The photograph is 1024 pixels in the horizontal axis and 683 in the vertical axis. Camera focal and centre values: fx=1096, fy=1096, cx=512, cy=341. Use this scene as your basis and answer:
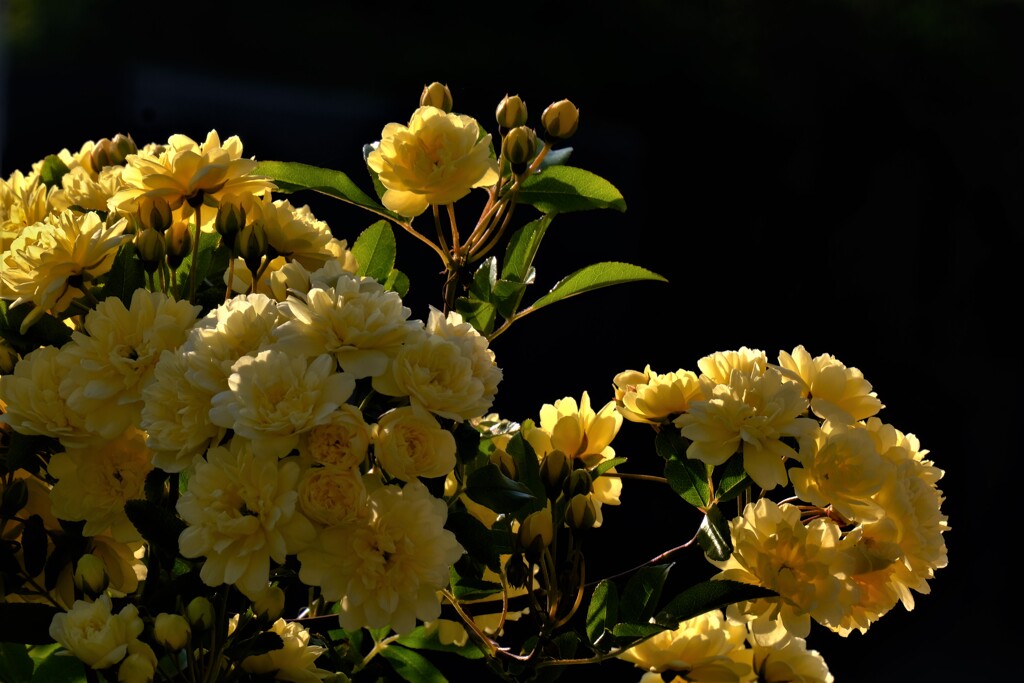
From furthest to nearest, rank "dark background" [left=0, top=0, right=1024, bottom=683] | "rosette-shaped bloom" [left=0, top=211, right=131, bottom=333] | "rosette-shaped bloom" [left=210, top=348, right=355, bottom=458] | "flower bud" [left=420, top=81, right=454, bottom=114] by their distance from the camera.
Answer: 1. "dark background" [left=0, top=0, right=1024, bottom=683]
2. "flower bud" [left=420, top=81, right=454, bottom=114]
3. "rosette-shaped bloom" [left=0, top=211, right=131, bottom=333]
4. "rosette-shaped bloom" [left=210, top=348, right=355, bottom=458]

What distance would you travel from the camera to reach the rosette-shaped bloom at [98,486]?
0.55m

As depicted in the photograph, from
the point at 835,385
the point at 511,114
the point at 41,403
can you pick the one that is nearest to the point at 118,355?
the point at 41,403

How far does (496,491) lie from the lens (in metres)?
0.54

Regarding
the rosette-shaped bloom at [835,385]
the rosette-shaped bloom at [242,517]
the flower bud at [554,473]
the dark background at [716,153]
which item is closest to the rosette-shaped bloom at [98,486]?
the rosette-shaped bloom at [242,517]

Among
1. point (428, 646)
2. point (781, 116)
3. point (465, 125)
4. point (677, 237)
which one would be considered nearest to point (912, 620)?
point (677, 237)

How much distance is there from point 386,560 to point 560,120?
0.94 feet

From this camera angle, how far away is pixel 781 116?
7.85 feet

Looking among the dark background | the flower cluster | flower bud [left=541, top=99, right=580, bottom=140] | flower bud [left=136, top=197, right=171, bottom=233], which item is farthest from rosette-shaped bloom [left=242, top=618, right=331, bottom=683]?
the dark background

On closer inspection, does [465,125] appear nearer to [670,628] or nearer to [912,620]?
[670,628]

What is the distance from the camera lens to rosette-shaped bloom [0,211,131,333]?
0.55 m

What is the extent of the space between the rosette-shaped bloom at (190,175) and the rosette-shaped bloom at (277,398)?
0.51 feet

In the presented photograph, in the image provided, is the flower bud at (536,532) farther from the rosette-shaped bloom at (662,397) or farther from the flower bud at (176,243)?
the flower bud at (176,243)

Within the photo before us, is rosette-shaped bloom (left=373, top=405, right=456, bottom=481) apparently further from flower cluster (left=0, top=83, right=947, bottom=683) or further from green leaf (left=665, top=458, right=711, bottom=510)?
green leaf (left=665, top=458, right=711, bottom=510)

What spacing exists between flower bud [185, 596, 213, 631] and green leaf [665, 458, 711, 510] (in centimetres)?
24
